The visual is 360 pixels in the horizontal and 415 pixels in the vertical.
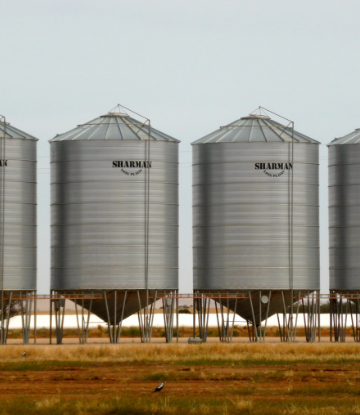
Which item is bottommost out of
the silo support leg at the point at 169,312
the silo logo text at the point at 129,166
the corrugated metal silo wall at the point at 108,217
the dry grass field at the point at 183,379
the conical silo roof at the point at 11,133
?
the dry grass field at the point at 183,379

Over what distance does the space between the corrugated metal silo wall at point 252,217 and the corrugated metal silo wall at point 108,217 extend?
2867 millimetres

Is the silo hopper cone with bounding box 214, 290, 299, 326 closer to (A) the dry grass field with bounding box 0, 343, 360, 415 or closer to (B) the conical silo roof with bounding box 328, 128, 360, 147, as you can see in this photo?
(A) the dry grass field with bounding box 0, 343, 360, 415

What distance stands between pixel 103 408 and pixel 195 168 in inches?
1332

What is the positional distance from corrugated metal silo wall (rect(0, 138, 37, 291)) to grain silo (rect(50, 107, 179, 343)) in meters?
1.30

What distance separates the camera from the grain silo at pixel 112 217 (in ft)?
186

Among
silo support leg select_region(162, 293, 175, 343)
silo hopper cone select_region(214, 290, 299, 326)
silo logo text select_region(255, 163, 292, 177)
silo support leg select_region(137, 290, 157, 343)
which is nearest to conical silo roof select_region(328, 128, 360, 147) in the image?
silo logo text select_region(255, 163, 292, 177)

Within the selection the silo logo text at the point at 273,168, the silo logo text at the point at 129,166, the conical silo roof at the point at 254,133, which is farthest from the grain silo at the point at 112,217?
the silo logo text at the point at 273,168

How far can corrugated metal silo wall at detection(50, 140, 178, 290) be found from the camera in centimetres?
5678

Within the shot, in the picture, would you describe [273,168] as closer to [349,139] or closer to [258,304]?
[349,139]

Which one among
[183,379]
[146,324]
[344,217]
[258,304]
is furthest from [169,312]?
[183,379]

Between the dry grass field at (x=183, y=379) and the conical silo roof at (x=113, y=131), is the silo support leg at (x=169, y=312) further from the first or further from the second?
the conical silo roof at (x=113, y=131)

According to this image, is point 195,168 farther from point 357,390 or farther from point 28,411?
point 28,411

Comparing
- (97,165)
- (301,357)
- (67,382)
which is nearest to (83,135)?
(97,165)

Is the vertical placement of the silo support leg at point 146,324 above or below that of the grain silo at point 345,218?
below
